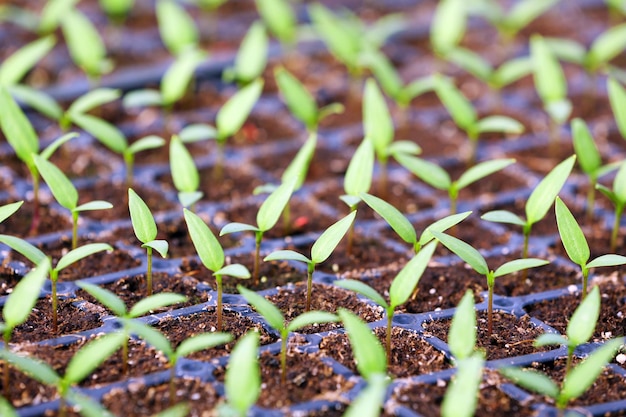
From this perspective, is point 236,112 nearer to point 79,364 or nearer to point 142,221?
point 142,221

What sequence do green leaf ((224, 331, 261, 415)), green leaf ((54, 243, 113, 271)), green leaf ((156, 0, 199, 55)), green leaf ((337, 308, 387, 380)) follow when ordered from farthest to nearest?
green leaf ((156, 0, 199, 55)) < green leaf ((54, 243, 113, 271)) < green leaf ((337, 308, 387, 380)) < green leaf ((224, 331, 261, 415))

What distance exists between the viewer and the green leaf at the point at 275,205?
5.99ft

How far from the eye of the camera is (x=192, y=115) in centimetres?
292

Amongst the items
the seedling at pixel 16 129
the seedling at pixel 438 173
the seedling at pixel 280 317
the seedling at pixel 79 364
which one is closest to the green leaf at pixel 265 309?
the seedling at pixel 280 317

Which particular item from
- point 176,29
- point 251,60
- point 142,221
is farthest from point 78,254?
point 176,29

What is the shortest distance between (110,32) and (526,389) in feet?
7.68

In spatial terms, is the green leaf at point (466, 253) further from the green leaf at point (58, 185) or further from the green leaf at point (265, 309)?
the green leaf at point (58, 185)

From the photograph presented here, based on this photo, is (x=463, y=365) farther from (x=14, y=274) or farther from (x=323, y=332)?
(x=14, y=274)

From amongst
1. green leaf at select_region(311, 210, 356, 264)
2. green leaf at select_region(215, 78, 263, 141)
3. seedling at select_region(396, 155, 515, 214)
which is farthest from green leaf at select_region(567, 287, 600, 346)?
green leaf at select_region(215, 78, 263, 141)

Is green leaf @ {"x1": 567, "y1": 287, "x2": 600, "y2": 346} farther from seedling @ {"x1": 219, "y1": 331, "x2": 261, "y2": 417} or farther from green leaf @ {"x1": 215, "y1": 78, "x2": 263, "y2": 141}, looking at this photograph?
green leaf @ {"x1": 215, "y1": 78, "x2": 263, "y2": 141}

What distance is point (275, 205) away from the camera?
185cm

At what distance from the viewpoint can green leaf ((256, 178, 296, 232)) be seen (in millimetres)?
1825

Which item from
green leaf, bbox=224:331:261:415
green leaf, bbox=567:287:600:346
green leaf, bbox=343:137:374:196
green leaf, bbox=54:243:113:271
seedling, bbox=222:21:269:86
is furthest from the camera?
seedling, bbox=222:21:269:86

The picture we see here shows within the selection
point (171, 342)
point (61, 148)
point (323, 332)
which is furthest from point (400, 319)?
point (61, 148)
